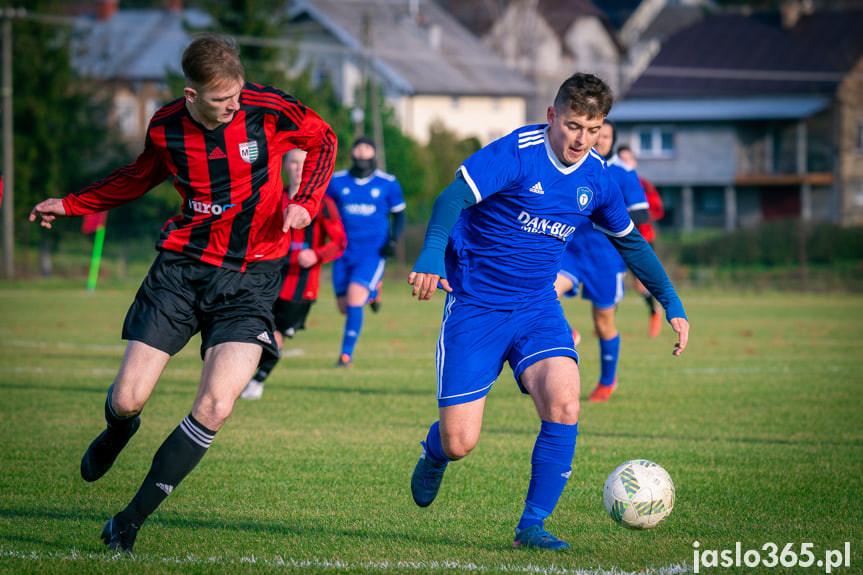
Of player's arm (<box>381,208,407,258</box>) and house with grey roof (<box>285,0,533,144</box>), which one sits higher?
house with grey roof (<box>285,0,533,144</box>)

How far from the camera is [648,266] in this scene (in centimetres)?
516

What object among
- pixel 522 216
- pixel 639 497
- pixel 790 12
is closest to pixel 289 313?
pixel 522 216

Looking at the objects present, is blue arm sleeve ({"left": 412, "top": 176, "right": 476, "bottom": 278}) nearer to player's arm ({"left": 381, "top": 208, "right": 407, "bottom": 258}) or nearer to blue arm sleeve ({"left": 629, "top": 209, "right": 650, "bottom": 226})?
blue arm sleeve ({"left": 629, "top": 209, "right": 650, "bottom": 226})

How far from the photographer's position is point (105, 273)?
31578 mm

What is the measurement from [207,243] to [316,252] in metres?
4.48

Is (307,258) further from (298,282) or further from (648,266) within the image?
(648,266)

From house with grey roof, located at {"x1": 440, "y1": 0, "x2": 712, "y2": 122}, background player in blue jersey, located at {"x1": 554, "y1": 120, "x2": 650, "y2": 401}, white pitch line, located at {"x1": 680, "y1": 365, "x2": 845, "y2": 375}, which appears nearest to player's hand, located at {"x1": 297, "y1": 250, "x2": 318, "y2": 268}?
background player in blue jersey, located at {"x1": 554, "y1": 120, "x2": 650, "y2": 401}

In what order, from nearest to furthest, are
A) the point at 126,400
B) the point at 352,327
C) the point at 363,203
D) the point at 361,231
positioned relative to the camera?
the point at 126,400 → the point at 352,327 → the point at 361,231 → the point at 363,203

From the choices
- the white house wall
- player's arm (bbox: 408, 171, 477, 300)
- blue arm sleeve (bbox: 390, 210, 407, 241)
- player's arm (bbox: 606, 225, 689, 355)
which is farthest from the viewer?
the white house wall

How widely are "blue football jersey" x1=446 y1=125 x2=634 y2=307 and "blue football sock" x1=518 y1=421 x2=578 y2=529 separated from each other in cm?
71

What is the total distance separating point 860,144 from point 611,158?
135 ft

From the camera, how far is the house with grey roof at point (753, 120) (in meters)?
45.3

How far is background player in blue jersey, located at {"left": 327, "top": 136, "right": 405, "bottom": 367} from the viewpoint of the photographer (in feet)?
39.7

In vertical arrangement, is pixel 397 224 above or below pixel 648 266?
above
